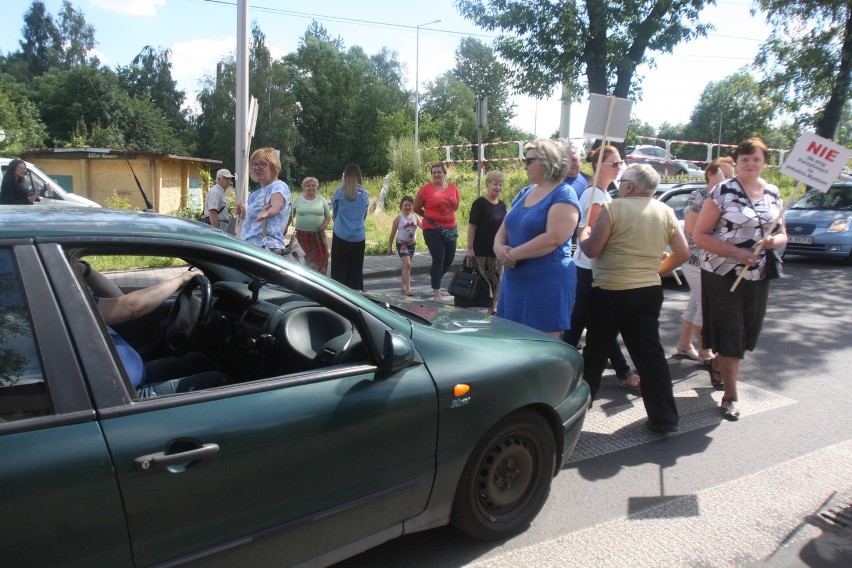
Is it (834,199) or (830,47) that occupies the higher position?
(830,47)

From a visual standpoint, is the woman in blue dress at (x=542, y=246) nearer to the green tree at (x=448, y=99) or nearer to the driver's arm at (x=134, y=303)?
the driver's arm at (x=134, y=303)

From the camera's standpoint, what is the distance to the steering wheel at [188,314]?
2.91m

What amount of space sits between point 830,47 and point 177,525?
2185cm

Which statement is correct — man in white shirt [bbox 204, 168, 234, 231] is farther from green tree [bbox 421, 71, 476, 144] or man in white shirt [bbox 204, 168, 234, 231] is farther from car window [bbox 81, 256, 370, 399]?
green tree [bbox 421, 71, 476, 144]

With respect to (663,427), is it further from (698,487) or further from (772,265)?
(772,265)

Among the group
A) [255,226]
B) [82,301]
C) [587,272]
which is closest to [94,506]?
[82,301]

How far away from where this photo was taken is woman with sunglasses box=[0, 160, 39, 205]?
884cm

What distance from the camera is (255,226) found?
5.97m

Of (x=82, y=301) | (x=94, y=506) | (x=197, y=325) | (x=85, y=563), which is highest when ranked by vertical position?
(x=82, y=301)

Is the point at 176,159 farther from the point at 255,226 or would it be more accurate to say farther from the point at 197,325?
the point at 197,325

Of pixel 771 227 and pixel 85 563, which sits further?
pixel 771 227

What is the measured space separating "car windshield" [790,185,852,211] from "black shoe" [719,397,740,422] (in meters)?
10.5

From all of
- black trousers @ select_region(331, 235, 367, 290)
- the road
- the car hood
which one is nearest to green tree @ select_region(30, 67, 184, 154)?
black trousers @ select_region(331, 235, 367, 290)

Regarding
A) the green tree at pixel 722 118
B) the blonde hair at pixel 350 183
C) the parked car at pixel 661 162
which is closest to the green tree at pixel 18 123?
the blonde hair at pixel 350 183
